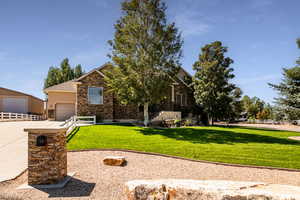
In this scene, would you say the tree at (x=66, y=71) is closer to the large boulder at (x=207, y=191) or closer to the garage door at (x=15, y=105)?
the garage door at (x=15, y=105)

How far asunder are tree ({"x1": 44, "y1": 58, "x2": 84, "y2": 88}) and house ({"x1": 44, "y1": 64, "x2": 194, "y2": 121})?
69.9ft

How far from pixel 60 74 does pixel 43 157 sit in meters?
43.7

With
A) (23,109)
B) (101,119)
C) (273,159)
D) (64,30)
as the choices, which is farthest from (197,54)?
(23,109)

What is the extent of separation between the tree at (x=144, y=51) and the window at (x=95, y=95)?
4.69 m

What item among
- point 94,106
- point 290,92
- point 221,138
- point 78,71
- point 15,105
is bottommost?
point 221,138

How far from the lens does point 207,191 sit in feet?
10.1

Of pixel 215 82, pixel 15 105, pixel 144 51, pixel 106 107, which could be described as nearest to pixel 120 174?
pixel 144 51

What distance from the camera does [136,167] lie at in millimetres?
7086

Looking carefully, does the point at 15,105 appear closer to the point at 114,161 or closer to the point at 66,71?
the point at 66,71

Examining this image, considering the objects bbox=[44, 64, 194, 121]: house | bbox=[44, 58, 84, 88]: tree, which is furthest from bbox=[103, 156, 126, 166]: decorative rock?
bbox=[44, 58, 84, 88]: tree

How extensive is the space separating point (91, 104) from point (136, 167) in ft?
49.6

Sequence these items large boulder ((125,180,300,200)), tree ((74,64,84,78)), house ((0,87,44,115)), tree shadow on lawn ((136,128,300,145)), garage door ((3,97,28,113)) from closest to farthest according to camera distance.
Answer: large boulder ((125,180,300,200))
tree shadow on lawn ((136,128,300,145))
house ((0,87,44,115))
garage door ((3,97,28,113))
tree ((74,64,84,78))

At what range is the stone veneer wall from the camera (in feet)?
66.8

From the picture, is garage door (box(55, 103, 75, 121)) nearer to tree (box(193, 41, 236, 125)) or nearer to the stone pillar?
tree (box(193, 41, 236, 125))
